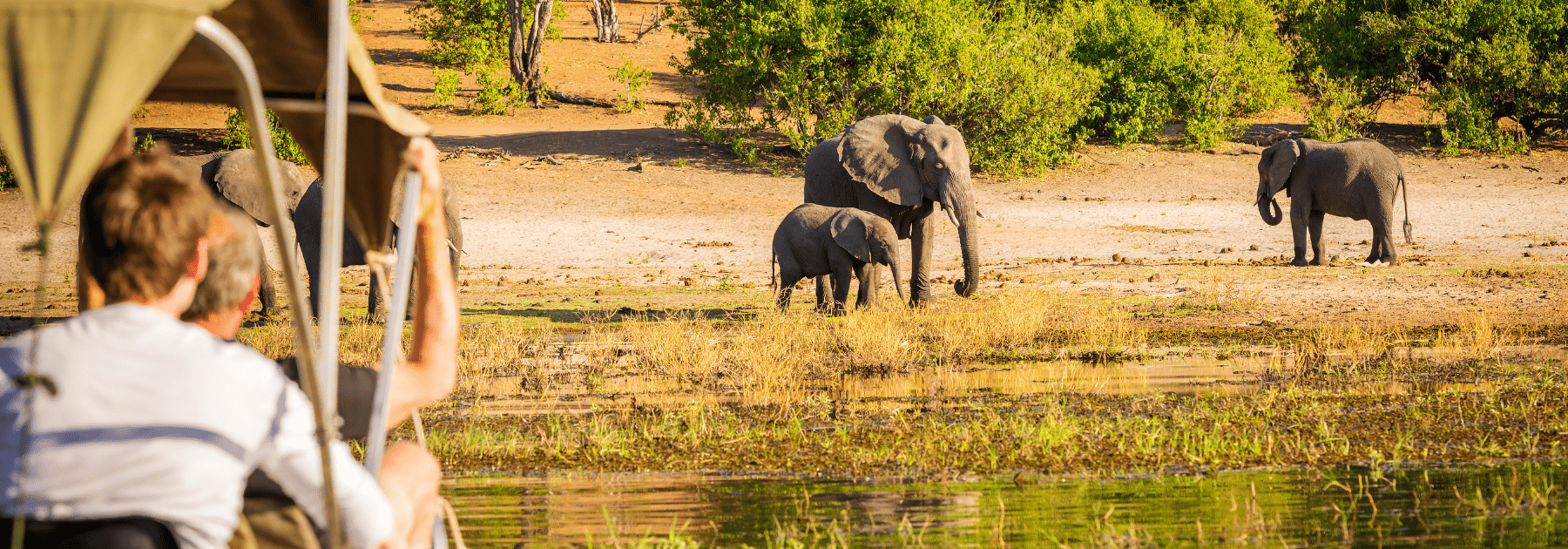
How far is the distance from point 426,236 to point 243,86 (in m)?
0.71

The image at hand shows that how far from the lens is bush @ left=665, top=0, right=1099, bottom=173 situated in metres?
24.8

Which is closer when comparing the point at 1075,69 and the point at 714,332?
the point at 714,332

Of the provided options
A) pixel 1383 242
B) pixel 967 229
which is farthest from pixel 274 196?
pixel 1383 242

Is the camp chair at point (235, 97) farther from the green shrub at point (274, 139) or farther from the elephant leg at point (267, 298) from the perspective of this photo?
the green shrub at point (274, 139)

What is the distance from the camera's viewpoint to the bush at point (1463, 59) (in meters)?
27.1

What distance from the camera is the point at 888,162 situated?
1425cm

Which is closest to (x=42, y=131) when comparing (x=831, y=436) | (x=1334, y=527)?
(x=1334, y=527)

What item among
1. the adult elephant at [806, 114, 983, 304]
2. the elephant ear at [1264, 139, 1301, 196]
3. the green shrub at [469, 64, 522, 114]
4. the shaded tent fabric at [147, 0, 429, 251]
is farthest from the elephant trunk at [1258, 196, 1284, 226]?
the green shrub at [469, 64, 522, 114]

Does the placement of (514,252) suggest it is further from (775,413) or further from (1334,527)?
(1334,527)

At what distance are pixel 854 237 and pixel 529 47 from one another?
24377 mm

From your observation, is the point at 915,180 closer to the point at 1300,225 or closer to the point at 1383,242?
the point at 1300,225

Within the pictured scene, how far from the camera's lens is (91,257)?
2541 mm

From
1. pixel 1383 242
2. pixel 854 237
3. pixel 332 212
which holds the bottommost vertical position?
pixel 1383 242

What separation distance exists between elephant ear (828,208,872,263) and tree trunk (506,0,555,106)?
23.3 m
